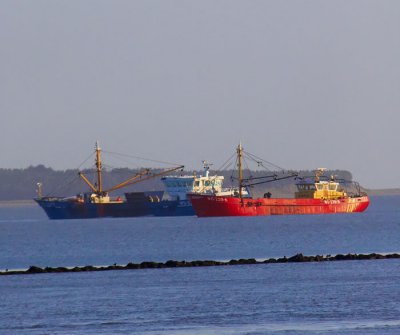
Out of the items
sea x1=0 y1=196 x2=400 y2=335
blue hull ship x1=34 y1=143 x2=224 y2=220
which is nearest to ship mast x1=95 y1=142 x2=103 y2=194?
blue hull ship x1=34 y1=143 x2=224 y2=220

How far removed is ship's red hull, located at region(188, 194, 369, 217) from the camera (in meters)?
158

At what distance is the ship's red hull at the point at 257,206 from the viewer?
157875 mm

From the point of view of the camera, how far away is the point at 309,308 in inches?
1726

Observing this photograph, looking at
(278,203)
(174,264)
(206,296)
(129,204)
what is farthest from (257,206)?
(206,296)

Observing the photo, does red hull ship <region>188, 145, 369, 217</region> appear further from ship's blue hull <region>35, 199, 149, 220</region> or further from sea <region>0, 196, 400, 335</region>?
sea <region>0, 196, 400, 335</region>

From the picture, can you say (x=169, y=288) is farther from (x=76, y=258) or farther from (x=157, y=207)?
(x=157, y=207)

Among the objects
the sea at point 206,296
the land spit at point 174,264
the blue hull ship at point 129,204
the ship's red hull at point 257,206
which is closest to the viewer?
the sea at point 206,296

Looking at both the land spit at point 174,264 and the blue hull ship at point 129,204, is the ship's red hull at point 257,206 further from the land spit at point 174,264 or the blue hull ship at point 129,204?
the land spit at point 174,264

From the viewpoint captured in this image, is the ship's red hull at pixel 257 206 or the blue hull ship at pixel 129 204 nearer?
the ship's red hull at pixel 257 206

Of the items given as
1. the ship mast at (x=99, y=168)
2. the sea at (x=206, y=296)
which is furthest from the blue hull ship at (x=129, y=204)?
the sea at (x=206, y=296)

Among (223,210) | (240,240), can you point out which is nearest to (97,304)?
(240,240)

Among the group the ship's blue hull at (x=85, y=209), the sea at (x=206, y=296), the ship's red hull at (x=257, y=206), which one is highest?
the ship's blue hull at (x=85, y=209)

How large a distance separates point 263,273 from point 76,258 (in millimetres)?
22480

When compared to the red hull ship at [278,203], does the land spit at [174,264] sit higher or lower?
lower
